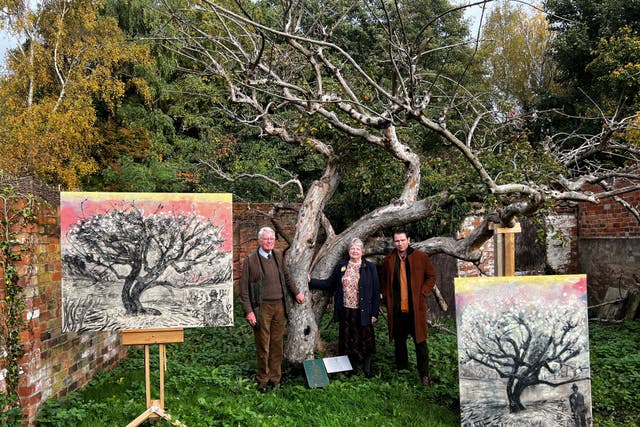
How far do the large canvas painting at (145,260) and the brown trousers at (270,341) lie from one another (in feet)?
2.06

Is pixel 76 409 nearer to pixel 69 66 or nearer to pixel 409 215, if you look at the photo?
pixel 409 215

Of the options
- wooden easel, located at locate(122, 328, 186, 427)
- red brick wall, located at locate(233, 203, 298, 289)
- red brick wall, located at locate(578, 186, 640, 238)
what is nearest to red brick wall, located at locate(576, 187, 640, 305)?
red brick wall, located at locate(578, 186, 640, 238)

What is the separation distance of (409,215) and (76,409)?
4.19 metres

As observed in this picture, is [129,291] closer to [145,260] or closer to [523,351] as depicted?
[145,260]

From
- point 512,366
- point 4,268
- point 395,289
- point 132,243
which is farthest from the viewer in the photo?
point 395,289

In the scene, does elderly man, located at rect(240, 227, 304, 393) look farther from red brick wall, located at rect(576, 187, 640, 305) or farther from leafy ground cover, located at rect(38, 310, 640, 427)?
red brick wall, located at rect(576, 187, 640, 305)

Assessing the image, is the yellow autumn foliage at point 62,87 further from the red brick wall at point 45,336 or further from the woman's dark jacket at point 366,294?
the woman's dark jacket at point 366,294

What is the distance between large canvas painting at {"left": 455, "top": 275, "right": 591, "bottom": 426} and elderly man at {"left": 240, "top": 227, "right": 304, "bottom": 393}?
2.02m

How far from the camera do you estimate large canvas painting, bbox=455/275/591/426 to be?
164 inches

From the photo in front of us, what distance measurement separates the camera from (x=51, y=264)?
4.67 metres

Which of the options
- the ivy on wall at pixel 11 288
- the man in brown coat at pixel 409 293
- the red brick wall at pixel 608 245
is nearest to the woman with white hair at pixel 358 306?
the man in brown coat at pixel 409 293

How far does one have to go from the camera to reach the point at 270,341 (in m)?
5.54

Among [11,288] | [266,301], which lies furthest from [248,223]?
[11,288]

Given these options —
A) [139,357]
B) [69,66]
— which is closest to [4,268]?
[139,357]
